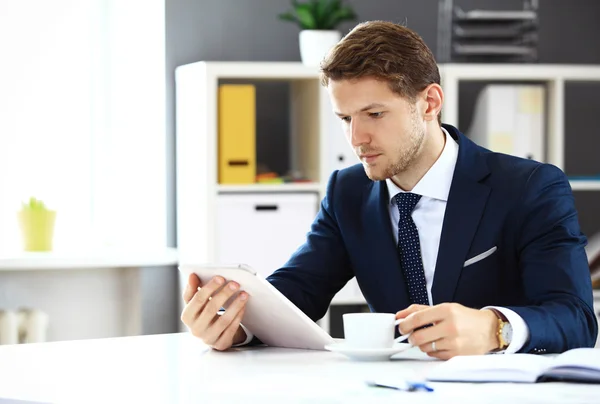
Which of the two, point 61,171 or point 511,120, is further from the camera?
point 61,171

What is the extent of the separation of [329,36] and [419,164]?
62.3 inches

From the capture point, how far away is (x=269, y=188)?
11.4 feet

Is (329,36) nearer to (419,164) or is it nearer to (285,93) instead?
(285,93)

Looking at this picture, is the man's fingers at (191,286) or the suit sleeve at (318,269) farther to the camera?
the suit sleeve at (318,269)

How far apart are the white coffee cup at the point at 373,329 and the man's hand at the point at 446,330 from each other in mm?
36

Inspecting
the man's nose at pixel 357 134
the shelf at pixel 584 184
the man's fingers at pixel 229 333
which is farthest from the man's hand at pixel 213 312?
the shelf at pixel 584 184

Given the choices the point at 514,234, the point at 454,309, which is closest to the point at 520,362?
the point at 454,309

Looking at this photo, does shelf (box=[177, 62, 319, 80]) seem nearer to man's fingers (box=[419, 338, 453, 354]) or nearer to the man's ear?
the man's ear

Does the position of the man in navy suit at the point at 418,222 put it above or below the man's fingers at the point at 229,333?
above

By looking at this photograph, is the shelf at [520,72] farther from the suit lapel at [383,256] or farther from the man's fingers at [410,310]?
the man's fingers at [410,310]

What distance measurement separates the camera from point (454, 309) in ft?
5.21

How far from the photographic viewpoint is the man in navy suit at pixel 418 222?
180 centimetres

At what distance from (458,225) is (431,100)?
0.91ft

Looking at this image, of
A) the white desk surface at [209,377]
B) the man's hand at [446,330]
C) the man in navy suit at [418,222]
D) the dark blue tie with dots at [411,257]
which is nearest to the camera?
the white desk surface at [209,377]
